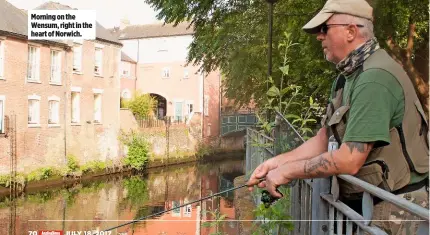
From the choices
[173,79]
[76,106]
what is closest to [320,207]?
[76,106]

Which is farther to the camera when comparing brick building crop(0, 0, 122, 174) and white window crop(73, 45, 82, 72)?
white window crop(73, 45, 82, 72)

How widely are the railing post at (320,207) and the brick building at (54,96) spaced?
35.8 feet

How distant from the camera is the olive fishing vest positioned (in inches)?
41.8

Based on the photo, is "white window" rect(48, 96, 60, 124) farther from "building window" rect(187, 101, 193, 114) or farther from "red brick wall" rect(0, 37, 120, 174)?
"building window" rect(187, 101, 193, 114)

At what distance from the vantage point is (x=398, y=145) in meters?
1.09

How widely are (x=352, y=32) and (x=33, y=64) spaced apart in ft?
47.1

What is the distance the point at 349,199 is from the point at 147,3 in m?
6.02

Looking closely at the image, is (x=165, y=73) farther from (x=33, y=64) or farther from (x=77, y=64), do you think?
(x=33, y=64)

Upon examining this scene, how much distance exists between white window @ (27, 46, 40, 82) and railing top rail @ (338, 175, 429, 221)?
1404 centimetres

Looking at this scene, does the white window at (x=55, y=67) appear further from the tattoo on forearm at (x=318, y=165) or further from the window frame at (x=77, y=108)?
the tattoo on forearm at (x=318, y=165)

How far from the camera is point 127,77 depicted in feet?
71.8

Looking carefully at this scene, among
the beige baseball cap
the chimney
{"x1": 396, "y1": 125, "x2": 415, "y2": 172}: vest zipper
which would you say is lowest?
{"x1": 396, "y1": 125, "x2": 415, "y2": 172}: vest zipper

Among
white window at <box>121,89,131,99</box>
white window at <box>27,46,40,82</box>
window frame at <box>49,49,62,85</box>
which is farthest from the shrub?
white window at <box>27,46,40,82</box>

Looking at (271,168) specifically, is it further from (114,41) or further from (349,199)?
(114,41)
